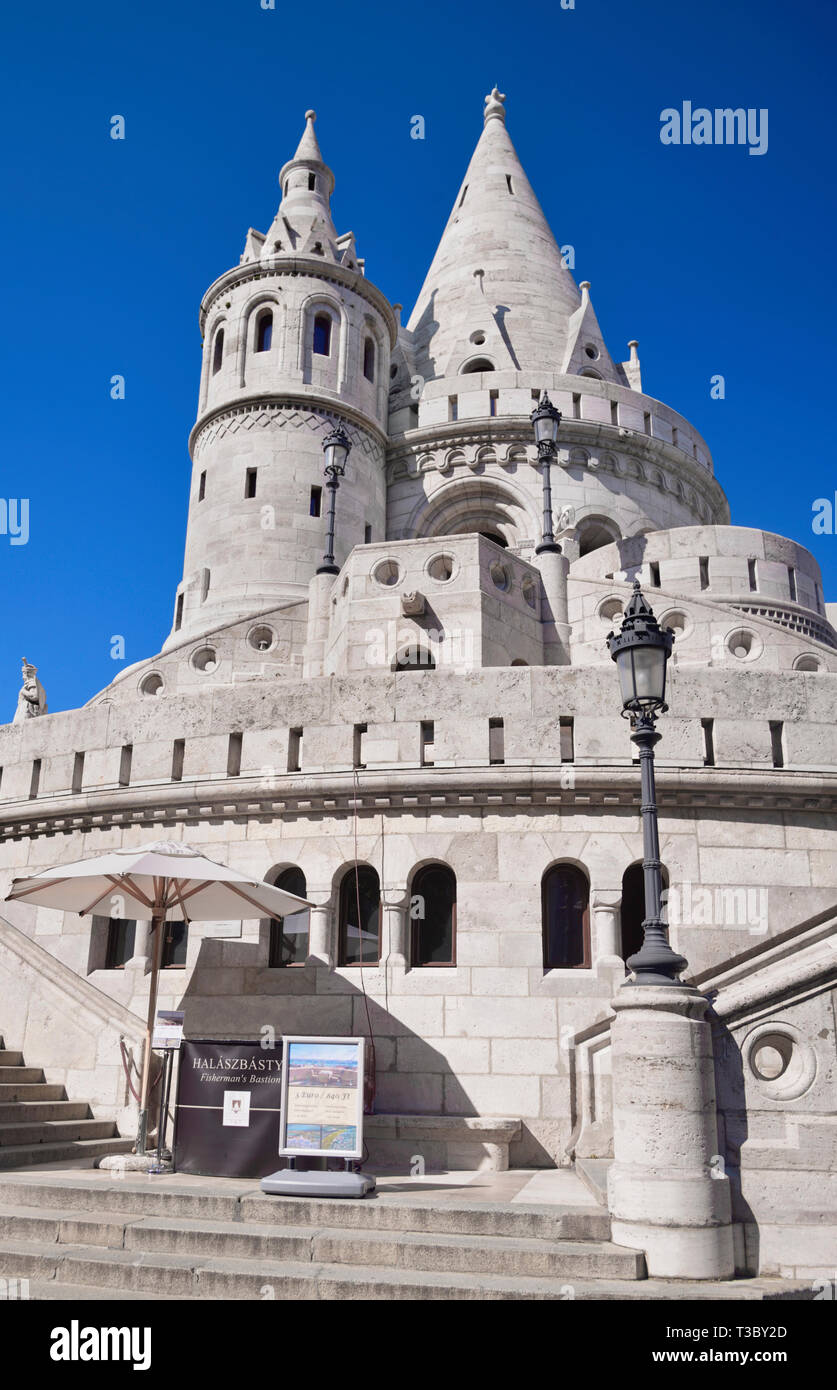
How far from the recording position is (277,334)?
2830 centimetres

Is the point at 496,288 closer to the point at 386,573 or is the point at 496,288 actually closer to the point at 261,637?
the point at 261,637

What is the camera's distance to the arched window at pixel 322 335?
2889 centimetres

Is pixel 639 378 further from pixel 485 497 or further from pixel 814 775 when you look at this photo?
pixel 814 775

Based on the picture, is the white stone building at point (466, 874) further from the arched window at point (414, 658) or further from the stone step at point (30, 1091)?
the arched window at point (414, 658)

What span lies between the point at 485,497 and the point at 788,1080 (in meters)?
24.8

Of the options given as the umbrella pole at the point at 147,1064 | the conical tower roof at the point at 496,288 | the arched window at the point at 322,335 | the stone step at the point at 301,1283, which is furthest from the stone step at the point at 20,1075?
the conical tower roof at the point at 496,288

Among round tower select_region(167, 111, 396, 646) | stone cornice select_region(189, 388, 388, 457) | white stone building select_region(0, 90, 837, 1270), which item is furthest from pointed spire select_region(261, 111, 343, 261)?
white stone building select_region(0, 90, 837, 1270)

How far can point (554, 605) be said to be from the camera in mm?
20219

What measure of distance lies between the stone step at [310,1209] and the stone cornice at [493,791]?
14.6 feet

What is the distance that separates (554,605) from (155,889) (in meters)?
11.3

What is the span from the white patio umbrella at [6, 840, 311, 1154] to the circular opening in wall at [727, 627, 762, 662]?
10315 millimetres

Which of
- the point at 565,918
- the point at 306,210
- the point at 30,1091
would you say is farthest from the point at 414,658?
the point at 306,210

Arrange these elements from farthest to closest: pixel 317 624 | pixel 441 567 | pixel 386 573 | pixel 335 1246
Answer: pixel 317 624
pixel 386 573
pixel 441 567
pixel 335 1246
